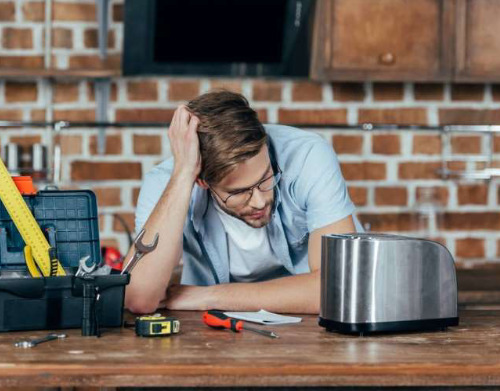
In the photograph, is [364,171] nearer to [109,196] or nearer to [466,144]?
[466,144]

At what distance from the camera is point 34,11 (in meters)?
2.91

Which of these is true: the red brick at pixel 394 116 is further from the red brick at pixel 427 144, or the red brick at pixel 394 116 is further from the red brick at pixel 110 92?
the red brick at pixel 110 92

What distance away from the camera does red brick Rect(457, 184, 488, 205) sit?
3.03m

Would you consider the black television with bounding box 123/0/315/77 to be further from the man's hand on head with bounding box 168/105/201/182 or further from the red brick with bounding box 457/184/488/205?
the man's hand on head with bounding box 168/105/201/182

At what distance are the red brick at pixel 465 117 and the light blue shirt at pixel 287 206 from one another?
3.69 ft

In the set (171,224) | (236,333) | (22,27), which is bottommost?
(236,333)

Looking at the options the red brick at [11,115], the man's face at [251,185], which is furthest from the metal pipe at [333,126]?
the man's face at [251,185]

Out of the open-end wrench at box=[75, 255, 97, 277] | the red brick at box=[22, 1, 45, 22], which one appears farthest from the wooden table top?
the red brick at box=[22, 1, 45, 22]

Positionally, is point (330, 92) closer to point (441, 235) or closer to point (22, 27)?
point (441, 235)

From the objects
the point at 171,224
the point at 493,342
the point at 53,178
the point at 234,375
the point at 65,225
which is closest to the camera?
the point at 234,375

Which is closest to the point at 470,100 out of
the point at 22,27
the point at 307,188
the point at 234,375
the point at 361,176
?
the point at 361,176

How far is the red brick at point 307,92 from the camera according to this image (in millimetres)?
2979

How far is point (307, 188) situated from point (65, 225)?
0.59m

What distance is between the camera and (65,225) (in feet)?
5.11
